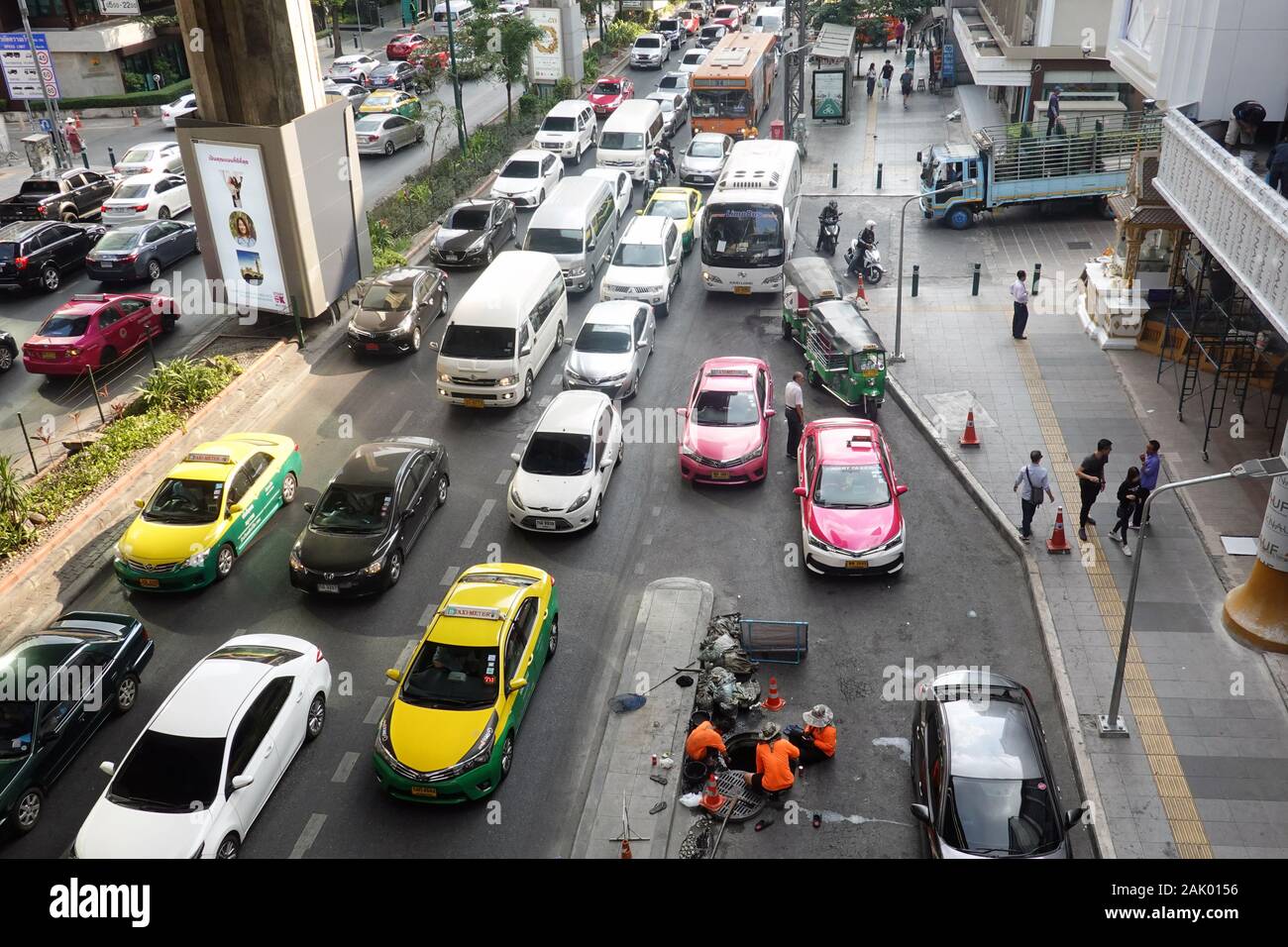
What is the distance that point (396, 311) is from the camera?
83.0 feet

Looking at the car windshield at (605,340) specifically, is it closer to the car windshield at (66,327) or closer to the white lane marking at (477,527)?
the white lane marking at (477,527)

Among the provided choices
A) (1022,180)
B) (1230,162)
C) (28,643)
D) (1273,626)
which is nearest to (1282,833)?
(1273,626)

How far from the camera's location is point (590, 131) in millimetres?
41719

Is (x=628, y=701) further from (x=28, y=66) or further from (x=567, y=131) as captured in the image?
(x=28, y=66)

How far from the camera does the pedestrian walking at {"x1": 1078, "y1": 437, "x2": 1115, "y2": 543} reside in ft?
57.2

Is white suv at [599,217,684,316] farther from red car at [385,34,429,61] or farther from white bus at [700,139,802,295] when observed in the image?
red car at [385,34,429,61]

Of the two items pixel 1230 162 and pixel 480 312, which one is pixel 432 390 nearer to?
pixel 480 312

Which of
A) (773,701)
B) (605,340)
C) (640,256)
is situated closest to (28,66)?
(640,256)

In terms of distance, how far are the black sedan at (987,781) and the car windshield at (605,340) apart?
1221 centimetres

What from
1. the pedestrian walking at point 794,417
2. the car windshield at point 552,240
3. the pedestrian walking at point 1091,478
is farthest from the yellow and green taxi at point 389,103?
the pedestrian walking at point 1091,478

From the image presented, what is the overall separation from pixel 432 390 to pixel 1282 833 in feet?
58.1

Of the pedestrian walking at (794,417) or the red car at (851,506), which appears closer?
the red car at (851,506)

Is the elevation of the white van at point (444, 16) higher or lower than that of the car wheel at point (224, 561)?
higher

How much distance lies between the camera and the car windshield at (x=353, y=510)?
17.2 m
